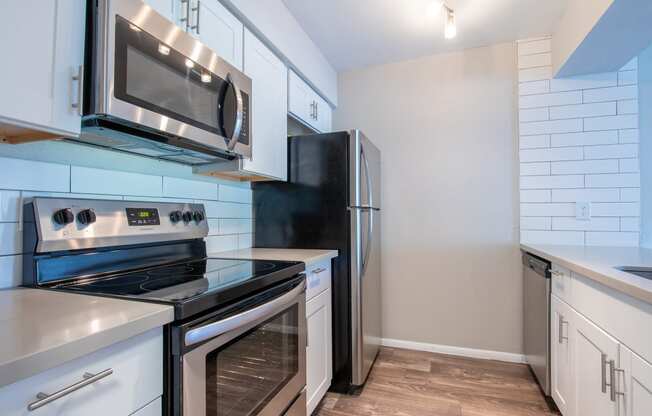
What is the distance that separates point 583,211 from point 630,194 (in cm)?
28

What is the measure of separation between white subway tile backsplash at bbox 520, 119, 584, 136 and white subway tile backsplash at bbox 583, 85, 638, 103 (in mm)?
163

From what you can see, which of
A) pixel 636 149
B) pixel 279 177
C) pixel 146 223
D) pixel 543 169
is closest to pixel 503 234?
pixel 543 169

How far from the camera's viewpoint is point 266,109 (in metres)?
1.83

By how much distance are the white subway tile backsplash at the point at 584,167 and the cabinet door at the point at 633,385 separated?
5.19 feet

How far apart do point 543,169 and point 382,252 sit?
4.26 ft

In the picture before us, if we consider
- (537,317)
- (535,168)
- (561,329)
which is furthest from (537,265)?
(535,168)

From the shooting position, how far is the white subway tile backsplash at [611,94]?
7.16 feet

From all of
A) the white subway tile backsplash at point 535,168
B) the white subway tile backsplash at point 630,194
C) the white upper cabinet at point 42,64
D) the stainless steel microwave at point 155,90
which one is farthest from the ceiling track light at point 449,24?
the white upper cabinet at point 42,64

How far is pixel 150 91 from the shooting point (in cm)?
104

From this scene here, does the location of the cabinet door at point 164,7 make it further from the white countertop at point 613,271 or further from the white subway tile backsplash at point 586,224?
the white subway tile backsplash at point 586,224

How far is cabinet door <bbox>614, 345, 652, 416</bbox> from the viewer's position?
934 millimetres

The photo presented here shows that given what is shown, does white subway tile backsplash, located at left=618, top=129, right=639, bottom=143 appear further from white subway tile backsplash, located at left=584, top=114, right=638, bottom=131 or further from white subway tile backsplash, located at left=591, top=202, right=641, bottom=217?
white subway tile backsplash, located at left=591, top=202, right=641, bottom=217

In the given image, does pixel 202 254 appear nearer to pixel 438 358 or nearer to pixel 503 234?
pixel 438 358

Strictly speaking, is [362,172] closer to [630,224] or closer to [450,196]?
[450,196]
